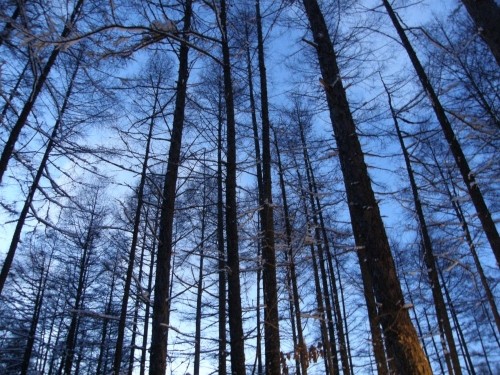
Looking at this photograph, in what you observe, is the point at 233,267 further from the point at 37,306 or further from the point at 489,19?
the point at 37,306

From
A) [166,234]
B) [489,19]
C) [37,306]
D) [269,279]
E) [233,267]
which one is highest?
[37,306]

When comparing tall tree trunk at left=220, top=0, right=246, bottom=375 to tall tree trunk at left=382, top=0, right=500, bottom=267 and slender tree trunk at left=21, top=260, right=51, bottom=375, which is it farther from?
slender tree trunk at left=21, top=260, right=51, bottom=375

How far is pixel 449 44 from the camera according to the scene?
9.47 meters

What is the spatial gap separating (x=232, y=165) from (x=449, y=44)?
8384mm

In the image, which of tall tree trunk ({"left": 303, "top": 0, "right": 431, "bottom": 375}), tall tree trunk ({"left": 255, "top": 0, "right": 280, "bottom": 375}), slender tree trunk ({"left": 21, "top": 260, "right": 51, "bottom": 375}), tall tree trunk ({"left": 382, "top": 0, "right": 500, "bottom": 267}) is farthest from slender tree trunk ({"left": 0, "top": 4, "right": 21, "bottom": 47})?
slender tree trunk ({"left": 21, "top": 260, "right": 51, "bottom": 375})

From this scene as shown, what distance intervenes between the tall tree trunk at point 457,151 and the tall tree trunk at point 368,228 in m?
4.36

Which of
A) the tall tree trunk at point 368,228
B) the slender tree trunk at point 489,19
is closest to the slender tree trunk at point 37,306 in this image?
the tall tree trunk at point 368,228

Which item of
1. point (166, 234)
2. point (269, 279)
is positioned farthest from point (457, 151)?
point (166, 234)

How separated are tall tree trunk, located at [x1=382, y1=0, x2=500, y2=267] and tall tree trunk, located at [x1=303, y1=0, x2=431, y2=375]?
436cm

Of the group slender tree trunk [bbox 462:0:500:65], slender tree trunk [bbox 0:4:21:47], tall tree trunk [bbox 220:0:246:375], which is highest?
slender tree trunk [bbox 0:4:21:47]

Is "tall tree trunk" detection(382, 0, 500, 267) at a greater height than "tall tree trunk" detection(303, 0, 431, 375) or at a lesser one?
greater

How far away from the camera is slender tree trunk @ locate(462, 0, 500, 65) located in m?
3.43

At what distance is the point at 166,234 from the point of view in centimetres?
517

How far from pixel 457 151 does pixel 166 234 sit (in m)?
7.25
